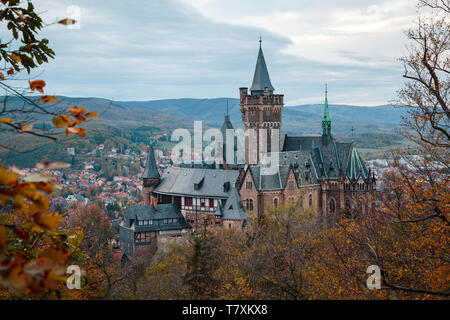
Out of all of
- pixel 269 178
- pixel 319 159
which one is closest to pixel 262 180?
pixel 269 178

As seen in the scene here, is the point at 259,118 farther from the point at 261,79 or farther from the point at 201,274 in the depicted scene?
the point at 201,274

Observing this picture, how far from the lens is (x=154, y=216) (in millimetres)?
57281

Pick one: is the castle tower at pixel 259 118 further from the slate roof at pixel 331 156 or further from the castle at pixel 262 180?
the slate roof at pixel 331 156

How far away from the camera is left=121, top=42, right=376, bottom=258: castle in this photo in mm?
55000

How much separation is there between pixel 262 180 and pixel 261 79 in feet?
59.7

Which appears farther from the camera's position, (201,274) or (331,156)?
(331,156)

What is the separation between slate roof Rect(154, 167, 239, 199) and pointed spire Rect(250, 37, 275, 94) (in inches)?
531

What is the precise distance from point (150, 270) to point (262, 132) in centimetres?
3361

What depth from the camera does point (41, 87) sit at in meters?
4.93

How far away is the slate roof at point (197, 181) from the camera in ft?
196

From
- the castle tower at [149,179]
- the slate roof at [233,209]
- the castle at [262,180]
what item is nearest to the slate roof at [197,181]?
the castle at [262,180]

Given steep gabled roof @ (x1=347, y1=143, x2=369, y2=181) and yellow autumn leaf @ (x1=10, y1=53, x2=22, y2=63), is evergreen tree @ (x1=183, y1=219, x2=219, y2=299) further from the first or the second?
A: steep gabled roof @ (x1=347, y1=143, x2=369, y2=181)

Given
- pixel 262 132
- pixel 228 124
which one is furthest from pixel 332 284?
pixel 228 124
